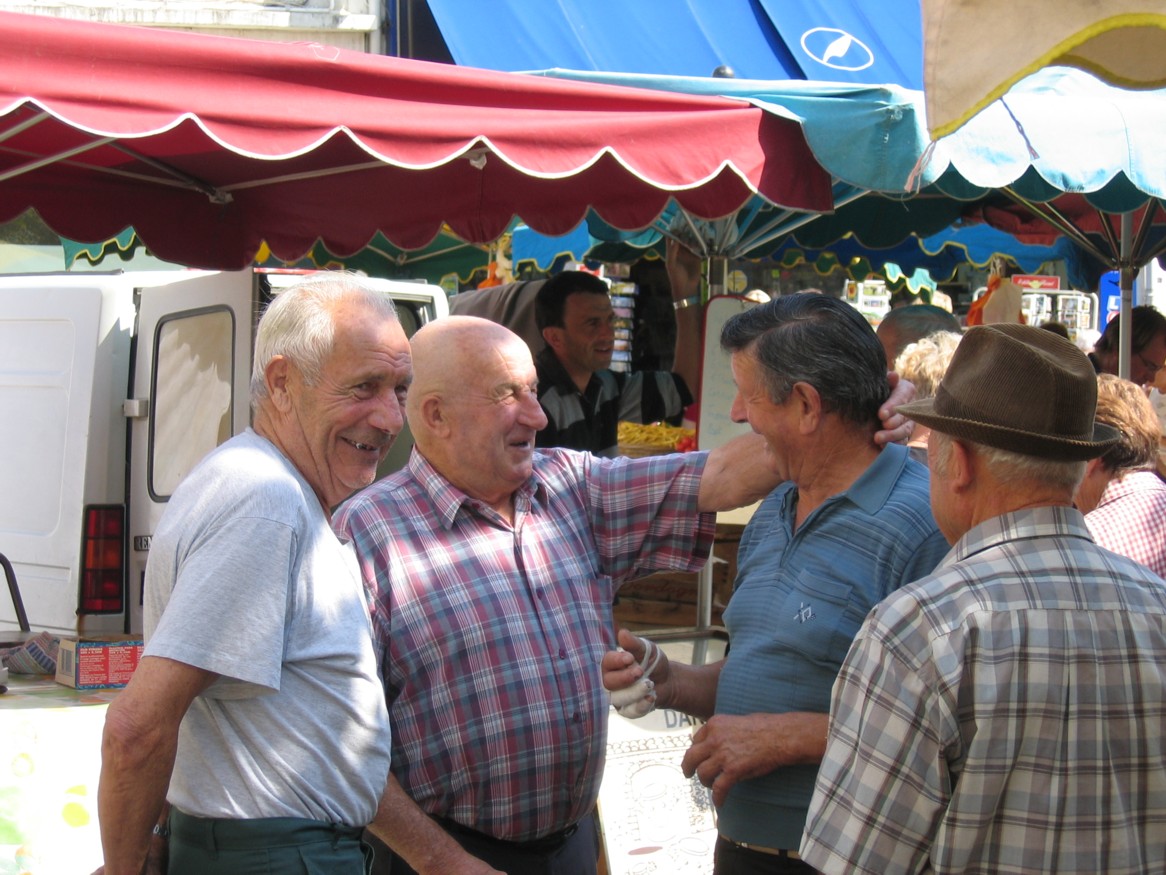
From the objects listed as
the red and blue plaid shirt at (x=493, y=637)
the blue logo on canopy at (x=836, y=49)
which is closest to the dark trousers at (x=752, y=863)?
the red and blue plaid shirt at (x=493, y=637)

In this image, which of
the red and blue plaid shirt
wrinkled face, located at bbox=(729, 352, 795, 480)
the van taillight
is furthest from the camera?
the van taillight

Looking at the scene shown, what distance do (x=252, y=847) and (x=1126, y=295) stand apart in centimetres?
585

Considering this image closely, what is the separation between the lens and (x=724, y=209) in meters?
4.18

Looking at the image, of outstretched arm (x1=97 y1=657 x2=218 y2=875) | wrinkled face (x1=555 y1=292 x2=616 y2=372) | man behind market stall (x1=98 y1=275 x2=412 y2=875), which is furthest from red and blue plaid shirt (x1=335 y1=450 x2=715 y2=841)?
wrinkled face (x1=555 y1=292 x2=616 y2=372)

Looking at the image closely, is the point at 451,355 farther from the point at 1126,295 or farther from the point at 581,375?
the point at 1126,295

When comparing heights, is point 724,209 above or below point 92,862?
above

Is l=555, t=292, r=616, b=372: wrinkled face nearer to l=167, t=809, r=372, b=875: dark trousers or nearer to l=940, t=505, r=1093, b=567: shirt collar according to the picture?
l=167, t=809, r=372, b=875: dark trousers

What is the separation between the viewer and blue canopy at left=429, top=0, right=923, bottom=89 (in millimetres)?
6336

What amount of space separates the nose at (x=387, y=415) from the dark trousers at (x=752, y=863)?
1.00 meters

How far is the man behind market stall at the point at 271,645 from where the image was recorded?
1686 mm

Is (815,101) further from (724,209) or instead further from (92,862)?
(92,862)

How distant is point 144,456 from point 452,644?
8.90ft

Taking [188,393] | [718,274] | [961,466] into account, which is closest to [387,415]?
[961,466]

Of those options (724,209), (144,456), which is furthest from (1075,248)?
(144,456)
